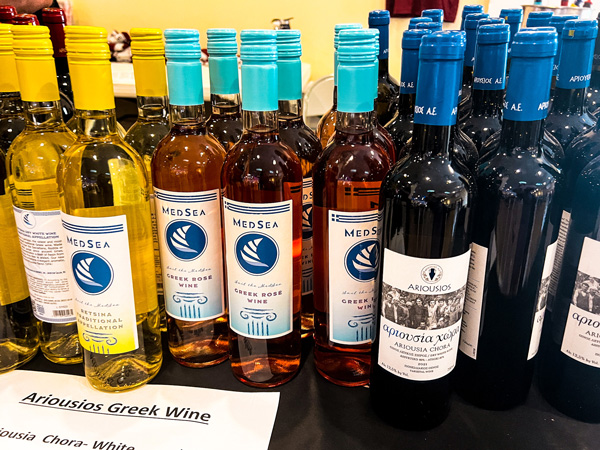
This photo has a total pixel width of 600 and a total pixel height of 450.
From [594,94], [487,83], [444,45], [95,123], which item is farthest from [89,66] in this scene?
[594,94]

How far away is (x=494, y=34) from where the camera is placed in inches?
23.1

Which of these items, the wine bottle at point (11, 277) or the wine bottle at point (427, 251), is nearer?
the wine bottle at point (427, 251)

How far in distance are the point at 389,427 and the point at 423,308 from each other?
168 mm

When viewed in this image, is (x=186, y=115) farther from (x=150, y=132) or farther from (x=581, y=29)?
(x=581, y=29)

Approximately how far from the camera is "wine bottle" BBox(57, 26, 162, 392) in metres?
0.58

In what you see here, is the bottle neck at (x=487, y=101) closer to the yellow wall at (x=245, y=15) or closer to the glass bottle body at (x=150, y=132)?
the glass bottle body at (x=150, y=132)

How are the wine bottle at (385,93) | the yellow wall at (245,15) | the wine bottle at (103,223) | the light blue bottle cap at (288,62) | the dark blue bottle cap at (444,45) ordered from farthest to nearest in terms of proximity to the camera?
1. the yellow wall at (245,15)
2. the wine bottle at (385,93)
3. the light blue bottle cap at (288,62)
4. the wine bottle at (103,223)
5. the dark blue bottle cap at (444,45)

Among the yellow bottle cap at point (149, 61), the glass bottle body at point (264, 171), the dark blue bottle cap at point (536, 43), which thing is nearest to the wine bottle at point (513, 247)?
the dark blue bottle cap at point (536, 43)

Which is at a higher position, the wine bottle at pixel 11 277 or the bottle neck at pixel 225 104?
the bottle neck at pixel 225 104

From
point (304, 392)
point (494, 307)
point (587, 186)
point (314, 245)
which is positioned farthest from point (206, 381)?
point (587, 186)

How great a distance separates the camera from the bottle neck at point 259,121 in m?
0.61

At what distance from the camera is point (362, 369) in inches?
27.4

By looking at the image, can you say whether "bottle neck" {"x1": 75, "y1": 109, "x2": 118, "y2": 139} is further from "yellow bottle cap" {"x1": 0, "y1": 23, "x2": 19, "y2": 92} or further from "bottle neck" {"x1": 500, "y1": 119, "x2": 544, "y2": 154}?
"bottle neck" {"x1": 500, "y1": 119, "x2": 544, "y2": 154}

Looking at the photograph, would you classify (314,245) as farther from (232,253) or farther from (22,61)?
(22,61)
